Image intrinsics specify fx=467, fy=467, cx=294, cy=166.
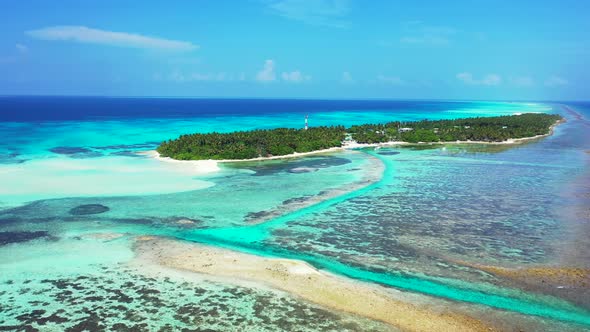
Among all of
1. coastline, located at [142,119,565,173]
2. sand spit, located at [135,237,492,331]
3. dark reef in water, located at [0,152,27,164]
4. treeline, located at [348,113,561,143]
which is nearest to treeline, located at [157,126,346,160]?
coastline, located at [142,119,565,173]

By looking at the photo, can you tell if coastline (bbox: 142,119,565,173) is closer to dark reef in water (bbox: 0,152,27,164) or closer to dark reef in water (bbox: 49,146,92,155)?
dark reef in water (bbox: 49,146,92,155)

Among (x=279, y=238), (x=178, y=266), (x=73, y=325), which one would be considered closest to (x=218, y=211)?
(x=279, y=238)

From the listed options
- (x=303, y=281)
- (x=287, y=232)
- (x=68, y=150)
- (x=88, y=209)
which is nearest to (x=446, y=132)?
(x=68, y=150)

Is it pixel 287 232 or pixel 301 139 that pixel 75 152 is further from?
pixel 287 232

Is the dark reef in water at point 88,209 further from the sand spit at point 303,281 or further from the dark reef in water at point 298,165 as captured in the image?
the dark reef in water at point 298,165

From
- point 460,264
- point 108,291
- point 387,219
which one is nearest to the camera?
point 108,291

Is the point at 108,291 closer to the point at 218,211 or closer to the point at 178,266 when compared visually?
the point at 178,266
